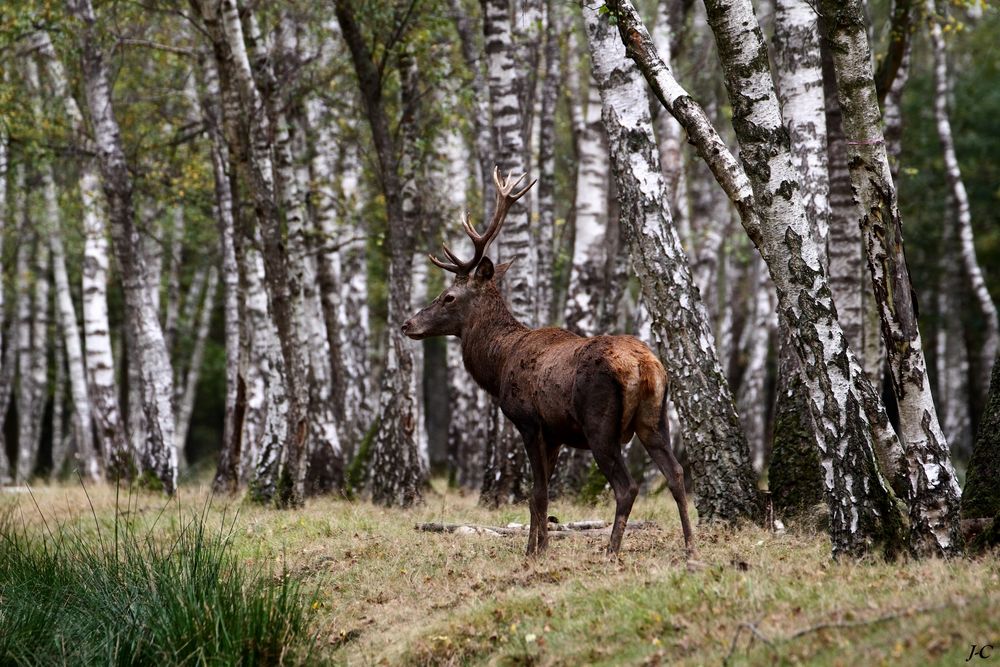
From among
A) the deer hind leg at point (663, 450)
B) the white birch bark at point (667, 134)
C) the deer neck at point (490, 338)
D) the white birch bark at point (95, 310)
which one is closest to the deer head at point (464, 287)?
the deer neck at point (490, 338)

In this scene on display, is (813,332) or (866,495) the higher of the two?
(813,332)

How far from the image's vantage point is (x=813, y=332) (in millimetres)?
7168

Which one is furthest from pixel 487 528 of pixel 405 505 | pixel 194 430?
pixel 194 430

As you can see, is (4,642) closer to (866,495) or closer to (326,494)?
(866,495)

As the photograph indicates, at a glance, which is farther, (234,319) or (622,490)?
(234,319)

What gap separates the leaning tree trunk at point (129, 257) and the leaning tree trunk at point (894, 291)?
10666 millimetres

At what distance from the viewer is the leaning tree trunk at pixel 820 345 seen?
7117 millimetres

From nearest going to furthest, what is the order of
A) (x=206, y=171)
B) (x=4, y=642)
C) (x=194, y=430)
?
(x=4, y=642), (x=206, y=171), (x=194, y=430)

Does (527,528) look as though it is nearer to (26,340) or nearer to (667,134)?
(667,134)

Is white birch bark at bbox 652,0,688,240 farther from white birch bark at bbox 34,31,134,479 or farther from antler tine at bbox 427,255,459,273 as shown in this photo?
white birch bark at bbox 34,31,134,479

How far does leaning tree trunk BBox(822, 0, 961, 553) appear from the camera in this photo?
22.5ft

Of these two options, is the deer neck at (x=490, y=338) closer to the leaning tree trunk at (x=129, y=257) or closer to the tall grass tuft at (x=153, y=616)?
the tall grass tuft at (x=153, y=616)

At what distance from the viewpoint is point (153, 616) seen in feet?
22.4

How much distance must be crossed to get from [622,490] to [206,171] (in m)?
13.3
